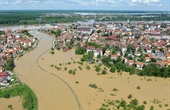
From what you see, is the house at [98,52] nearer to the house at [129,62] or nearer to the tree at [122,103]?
the house at [129,62]

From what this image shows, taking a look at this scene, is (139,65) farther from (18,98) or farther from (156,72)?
(18,98)

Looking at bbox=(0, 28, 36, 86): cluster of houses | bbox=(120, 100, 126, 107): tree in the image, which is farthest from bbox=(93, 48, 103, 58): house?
bbox=(120, 100, 126, 107): tree

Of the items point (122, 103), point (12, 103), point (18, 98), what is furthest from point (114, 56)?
point (12, 103)

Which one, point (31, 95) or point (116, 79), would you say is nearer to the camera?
point (31, 95)

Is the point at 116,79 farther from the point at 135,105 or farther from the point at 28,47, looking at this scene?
the point at 28,47

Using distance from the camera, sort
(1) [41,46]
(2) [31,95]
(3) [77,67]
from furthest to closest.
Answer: (1) [41,46]
(3) [77,67]
(2) [31,95]

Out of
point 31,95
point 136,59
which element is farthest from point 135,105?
point 136,59

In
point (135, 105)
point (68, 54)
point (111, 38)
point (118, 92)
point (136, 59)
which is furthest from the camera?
point (111, 38)
